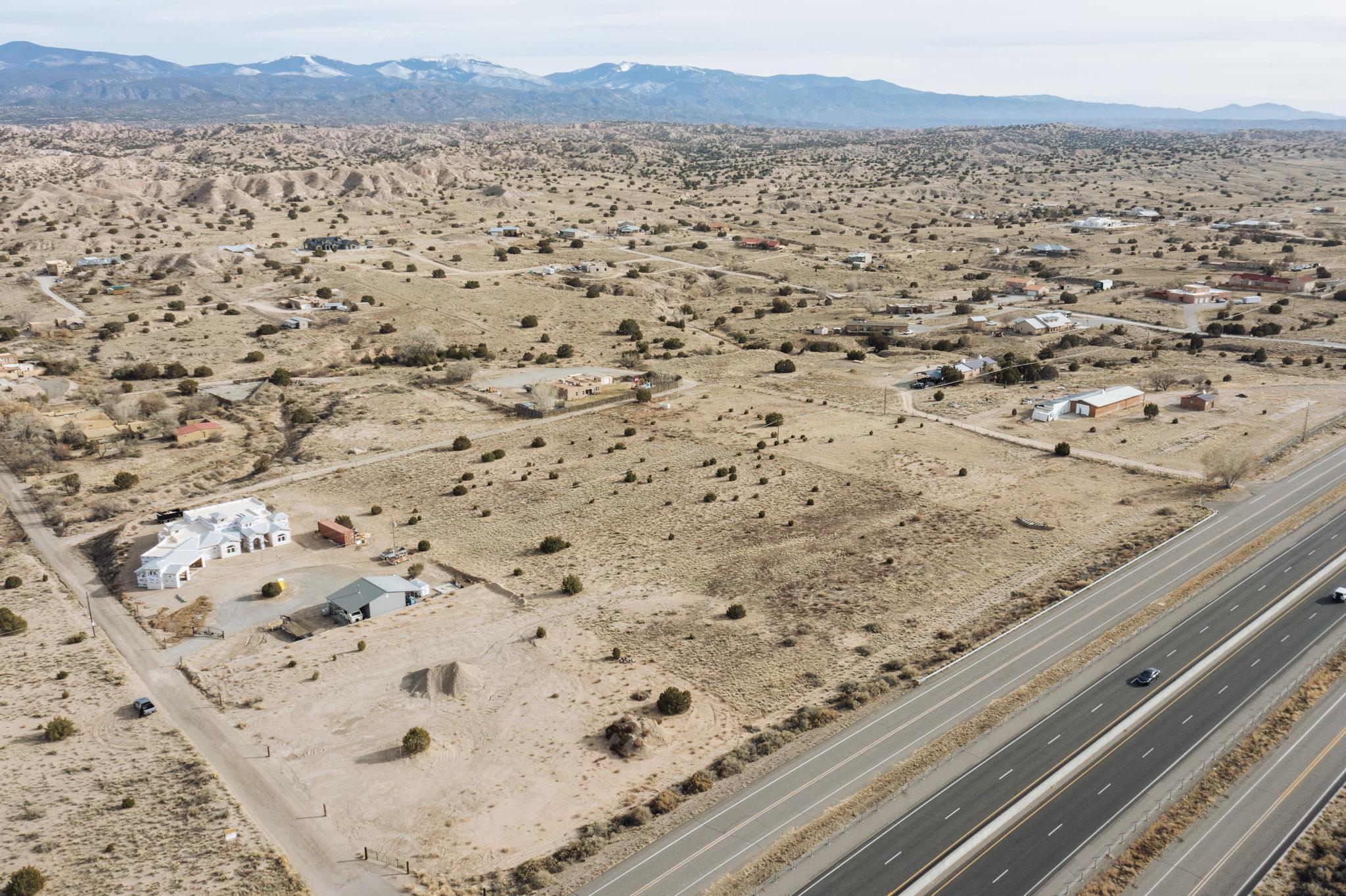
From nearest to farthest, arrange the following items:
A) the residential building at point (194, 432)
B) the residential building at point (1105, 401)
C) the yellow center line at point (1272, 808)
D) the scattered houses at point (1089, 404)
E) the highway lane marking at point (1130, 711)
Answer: the yellow center line at point (1272, 808) → the highway lane marking at point (1130, 711) → the residential building at point (194, 432) → the scattered houses at point (1089, 404) → the residential building at point (1105, 401)

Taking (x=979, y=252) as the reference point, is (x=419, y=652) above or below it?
below

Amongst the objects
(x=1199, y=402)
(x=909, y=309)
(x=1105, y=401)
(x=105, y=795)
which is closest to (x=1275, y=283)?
(x=909, y=309)

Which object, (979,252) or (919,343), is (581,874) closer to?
→ (919,343)

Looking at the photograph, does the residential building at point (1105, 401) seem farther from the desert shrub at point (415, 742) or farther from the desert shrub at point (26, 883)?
the desert shrub at point (26, 883)

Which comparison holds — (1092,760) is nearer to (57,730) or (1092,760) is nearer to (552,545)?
(552,545)

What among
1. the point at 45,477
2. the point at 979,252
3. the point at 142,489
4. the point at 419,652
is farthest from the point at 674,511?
the point at 979,252

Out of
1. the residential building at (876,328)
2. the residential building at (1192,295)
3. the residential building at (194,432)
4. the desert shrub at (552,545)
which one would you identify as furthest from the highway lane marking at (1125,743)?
the residential building at (1192,295)
